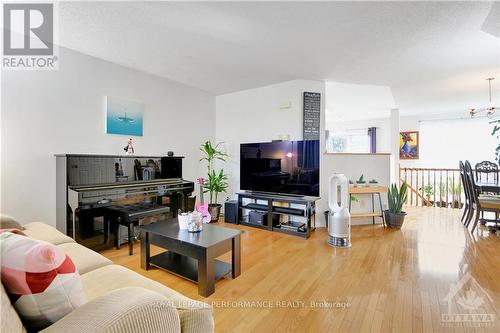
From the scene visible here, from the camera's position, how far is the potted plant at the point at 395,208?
3.80 meters

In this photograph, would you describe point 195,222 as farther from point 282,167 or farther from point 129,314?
point 282,167

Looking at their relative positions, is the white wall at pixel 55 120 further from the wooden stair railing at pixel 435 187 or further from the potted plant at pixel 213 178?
the wooden stair railing at pixel 435 187

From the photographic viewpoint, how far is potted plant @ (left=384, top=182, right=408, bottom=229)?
3797mm

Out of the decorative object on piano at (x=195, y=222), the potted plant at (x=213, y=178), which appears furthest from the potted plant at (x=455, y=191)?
the decorative object on piano at (x=195, y=222)

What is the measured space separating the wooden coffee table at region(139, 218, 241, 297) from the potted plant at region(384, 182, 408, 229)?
9.34 ft

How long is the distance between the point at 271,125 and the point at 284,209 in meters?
1.50

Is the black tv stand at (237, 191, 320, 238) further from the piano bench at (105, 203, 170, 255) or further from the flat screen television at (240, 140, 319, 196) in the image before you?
the piano bench at (105, 203, 170, 255)

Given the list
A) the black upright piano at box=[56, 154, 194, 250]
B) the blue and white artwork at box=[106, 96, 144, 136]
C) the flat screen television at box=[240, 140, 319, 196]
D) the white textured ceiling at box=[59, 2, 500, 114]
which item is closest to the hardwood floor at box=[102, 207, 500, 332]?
the black upright piano at box=[56, 154, 194, 250]

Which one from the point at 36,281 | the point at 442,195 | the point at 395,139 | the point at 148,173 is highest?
the point at 395,139

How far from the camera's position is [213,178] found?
435cm

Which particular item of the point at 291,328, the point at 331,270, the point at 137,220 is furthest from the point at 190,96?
the point at 291,328

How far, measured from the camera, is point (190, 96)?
4.38 meters

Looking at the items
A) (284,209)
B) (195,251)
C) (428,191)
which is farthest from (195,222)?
(428,191)

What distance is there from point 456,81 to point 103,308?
5.40 m
